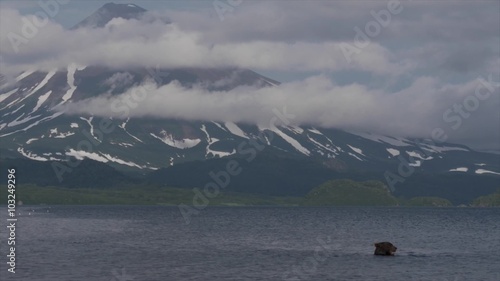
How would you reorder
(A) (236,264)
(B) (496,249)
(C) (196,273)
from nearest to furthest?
(C) (196,273)
(A) (236,264)
(B) (496,249)

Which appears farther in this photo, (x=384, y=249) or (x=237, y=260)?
(x=384, y=249)

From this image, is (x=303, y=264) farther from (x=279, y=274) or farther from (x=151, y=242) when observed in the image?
(x=151, y=242)

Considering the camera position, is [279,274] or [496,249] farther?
[496,249]

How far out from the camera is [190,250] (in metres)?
168

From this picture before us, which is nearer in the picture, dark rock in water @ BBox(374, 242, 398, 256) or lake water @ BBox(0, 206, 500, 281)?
lake water @ BBox(0, 206, 500, 281)

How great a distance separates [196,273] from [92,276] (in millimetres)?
16085

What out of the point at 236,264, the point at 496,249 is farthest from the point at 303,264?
the point at 496,249

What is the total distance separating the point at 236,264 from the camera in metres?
139

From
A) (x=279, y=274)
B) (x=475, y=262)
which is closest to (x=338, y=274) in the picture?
(x=279, y=274)

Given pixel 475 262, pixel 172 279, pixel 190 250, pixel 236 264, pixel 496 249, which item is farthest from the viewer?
pixel 496 249

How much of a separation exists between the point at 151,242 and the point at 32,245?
2976cm

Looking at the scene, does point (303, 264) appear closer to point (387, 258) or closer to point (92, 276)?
point (387, 258)

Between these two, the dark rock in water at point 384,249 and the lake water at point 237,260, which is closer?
the lake water at point 237,260

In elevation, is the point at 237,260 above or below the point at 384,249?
below
